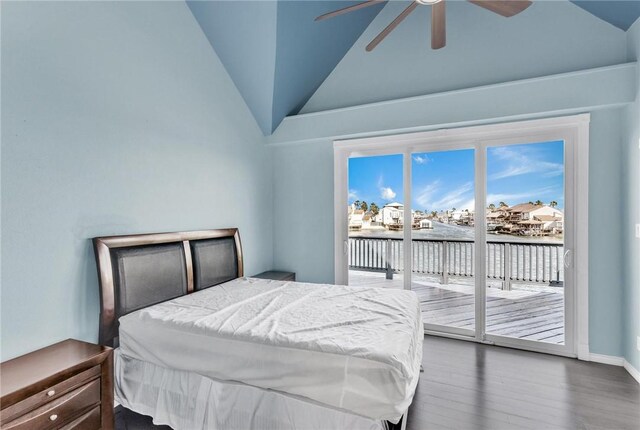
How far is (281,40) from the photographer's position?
3.14 metres

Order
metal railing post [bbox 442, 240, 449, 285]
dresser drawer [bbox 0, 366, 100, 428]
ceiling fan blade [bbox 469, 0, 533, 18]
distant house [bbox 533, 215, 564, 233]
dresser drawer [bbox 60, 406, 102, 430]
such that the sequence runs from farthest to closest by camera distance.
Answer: metal railing post [bbox 442, 240, 449, 285]
distant house [bbox 533, 215, 564, 233]
ceiling fan blade [bbox 469, 0, 533, 18]
dresser drawer [bbox 60, 406, 102, 430]
dresser drawer [bbox 0, 366, 100, 428]

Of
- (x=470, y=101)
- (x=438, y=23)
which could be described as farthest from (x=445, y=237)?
(x=438, y=23)

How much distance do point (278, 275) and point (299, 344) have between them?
2321 mm

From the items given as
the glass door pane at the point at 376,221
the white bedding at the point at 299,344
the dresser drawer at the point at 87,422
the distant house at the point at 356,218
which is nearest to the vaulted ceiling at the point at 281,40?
the glass door pane at the point at 376,221

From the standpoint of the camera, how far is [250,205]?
12.9 ft

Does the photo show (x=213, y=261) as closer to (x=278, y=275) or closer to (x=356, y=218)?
(x=278, y=275)

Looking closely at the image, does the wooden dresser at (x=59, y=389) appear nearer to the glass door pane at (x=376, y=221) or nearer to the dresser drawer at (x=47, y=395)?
the dresser drawer at (x=47, y=395)

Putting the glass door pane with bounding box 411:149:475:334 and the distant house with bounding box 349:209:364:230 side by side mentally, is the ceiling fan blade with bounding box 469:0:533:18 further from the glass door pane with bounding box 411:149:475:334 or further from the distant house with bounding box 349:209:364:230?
the distant house with bounding box 349:209:364:230

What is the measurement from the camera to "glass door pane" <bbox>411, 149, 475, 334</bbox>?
11.3 feet

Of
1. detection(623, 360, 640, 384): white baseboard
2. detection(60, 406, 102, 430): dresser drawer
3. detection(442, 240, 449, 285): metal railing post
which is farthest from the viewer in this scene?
detection(442, 240, 449, 285): metal railing post

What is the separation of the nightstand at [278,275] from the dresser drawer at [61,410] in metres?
2.20

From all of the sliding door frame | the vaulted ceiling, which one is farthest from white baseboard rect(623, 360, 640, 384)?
the vaulted ceiling

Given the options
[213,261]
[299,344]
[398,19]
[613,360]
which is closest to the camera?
[299,344]

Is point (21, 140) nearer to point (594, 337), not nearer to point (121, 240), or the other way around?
point (121, 240)
